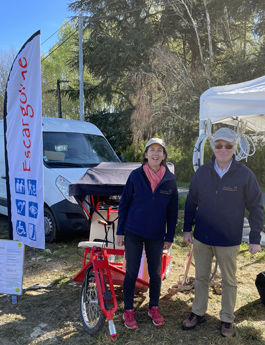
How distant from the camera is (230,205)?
3.21 metres

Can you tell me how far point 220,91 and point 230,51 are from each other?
18621 mm

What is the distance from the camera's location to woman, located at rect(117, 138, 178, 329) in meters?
3.29

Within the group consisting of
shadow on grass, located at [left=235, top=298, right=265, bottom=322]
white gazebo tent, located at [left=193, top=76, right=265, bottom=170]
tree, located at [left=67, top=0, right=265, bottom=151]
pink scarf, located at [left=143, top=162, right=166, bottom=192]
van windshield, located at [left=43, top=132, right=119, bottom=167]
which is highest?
tree, located at [left=67, top=0, right=265, bottom=151]

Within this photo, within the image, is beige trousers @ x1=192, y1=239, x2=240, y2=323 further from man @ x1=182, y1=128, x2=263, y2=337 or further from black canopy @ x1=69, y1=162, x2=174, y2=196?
black canopy @ x1=69, y1=162, x2=174, y2=196

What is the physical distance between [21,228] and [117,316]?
1.60m

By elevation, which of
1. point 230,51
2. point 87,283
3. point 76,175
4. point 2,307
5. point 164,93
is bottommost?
point 2,307

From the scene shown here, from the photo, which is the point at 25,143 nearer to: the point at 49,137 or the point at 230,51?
the point at 49,137

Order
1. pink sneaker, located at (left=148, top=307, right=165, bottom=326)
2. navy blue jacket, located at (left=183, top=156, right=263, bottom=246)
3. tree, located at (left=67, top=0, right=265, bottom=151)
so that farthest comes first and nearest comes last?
tree, located at (left=67, top=0, right=265, bottom=151)
pink sneaker, located at (left=148, top=307, right=165, bottom=326)
navy blue jacket, located at (left=183, top=156, right=263, bottom=246)

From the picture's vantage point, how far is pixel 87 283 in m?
3.57

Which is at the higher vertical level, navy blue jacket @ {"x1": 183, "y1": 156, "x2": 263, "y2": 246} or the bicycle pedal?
navy blue jacket @ {"x1": 183, "y1": 156, "x2": 263, "y2": 246}

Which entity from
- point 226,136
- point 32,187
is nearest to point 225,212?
point 226,136

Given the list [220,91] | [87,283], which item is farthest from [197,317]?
[220,91]

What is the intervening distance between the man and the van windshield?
12.8 feet

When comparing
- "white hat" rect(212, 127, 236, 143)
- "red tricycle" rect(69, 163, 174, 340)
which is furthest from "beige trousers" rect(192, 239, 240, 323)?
"white hat" rect(212, 127, 236, 143)
